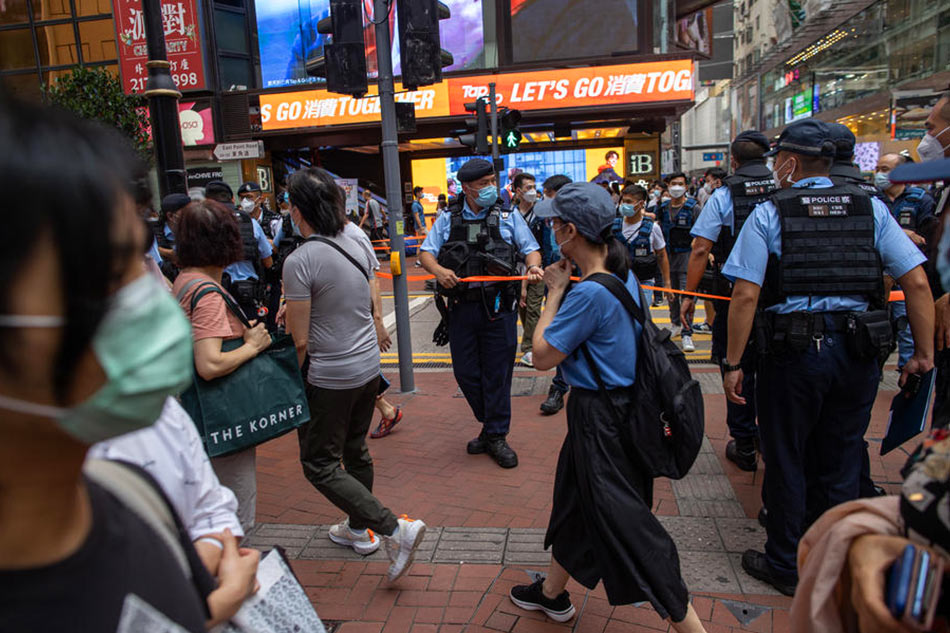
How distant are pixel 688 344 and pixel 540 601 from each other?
580 cm

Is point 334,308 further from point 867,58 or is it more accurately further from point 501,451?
point 867,58

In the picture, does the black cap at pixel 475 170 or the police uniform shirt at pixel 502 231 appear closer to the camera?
the black cap at pixel 475 170

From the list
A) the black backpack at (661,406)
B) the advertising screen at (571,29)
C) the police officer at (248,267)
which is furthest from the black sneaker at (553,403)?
the advertising screen at (571,29)

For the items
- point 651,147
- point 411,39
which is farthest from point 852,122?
point 411,39

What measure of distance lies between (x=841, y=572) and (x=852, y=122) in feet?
105

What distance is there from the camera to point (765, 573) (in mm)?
3270

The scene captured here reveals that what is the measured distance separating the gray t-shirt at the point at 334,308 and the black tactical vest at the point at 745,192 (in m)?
2.60

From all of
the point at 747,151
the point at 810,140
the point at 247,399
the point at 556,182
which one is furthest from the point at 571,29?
the point at 247,399

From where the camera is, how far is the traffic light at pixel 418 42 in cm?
645

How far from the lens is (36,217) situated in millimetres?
684

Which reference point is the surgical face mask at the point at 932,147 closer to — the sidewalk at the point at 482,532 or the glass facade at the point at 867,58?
the sidewalk at the point at 482,532

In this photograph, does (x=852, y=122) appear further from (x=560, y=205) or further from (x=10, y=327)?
(x=10, y=327)

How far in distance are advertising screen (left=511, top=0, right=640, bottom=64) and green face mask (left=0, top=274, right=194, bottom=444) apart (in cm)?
2016

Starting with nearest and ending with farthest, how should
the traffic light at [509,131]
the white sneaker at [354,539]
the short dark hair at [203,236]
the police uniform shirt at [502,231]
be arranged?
the short dark hair at [203,236] < the white sneaker at [354,539] < the police uniform shirt at [502,231] < the traffic light at [509,131]
